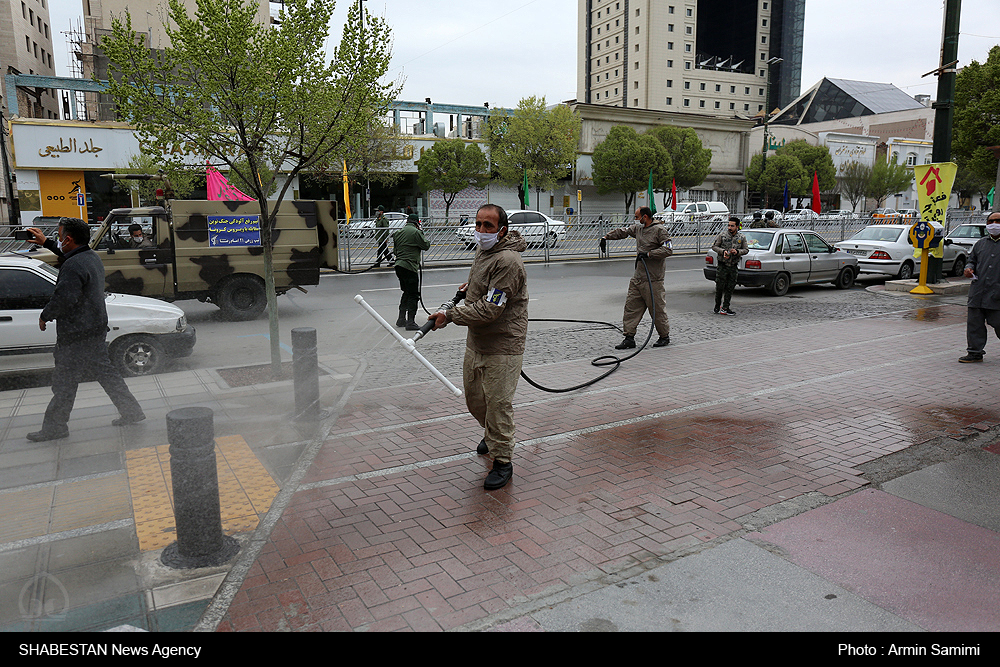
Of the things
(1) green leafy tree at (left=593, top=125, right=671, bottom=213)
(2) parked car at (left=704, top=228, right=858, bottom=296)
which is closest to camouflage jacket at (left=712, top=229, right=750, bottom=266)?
(2) parked car at (left=704, top=228, right=858, bottom=296)

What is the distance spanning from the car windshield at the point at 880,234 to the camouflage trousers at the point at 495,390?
16.7 m

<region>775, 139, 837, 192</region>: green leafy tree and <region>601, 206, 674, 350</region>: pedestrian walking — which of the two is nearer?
<region>601, 206, 674, 350</region>: pedestrian walking

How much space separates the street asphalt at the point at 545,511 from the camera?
328 centimetres

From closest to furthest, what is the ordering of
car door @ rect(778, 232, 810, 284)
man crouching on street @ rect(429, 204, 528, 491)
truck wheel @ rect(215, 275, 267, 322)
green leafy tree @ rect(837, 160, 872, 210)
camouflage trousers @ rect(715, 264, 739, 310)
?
man crouching on street @ rect(429, 204, 528, 491) → truck wheel @ rect(215, 275, 267, 322) → camouflage trousers @ rect(715, 264, 739, 310) → car door @ rect(778, 232, 810, 284) → green leafy tree @ rect(837, 160, 872, 210)

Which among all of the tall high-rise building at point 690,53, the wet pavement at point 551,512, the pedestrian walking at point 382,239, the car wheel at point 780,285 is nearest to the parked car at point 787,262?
the car wheel at point 780,285

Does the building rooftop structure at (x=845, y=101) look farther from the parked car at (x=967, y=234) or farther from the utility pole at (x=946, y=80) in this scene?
the utility pole at (x=946, y=80)

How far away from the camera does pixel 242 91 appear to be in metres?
6.94

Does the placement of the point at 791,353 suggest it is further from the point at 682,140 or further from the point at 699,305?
the point at 682,140

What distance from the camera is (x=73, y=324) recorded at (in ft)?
18.9

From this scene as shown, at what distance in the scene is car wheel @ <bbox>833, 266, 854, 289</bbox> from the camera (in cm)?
1659

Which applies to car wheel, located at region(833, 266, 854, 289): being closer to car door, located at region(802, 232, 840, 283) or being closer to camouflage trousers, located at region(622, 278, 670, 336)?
car door, located at region(802, 232, 840, 283)

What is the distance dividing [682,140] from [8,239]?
39.3m

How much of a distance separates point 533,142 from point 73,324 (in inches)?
1490

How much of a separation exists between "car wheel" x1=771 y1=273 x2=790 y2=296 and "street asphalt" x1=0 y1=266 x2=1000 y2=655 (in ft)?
25.4
